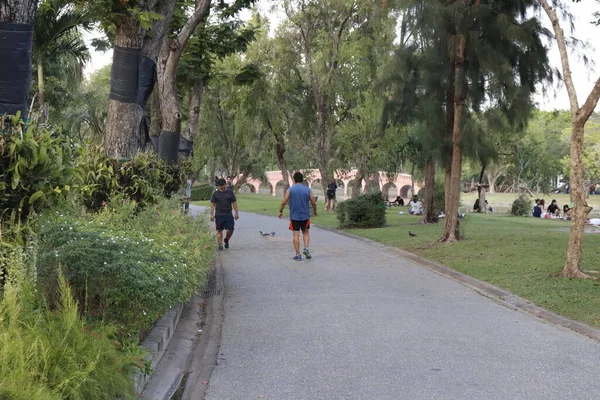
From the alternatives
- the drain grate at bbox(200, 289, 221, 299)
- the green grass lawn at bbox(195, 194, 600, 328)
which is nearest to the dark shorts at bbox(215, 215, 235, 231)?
the green grass lawn at bbox(195, 194, 600, 328)

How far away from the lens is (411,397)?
469cm

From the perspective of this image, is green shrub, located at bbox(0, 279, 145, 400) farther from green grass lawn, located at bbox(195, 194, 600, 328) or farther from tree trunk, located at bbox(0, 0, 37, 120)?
green grass lawn, located at bbox(195, 194, 600, 328)

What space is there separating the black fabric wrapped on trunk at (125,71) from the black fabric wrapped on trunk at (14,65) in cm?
418

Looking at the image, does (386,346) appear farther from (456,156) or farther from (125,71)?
(456,156)

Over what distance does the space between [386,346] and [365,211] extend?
16.9 m

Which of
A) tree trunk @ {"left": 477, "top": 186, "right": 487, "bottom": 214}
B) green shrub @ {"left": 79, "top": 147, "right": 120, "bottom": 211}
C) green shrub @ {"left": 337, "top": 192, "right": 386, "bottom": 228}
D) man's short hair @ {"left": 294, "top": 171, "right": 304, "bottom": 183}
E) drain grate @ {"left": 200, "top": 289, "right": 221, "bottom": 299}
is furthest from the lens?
tree trunk @ {"left": 477, "top": 186, "right": 487, "bottom": 214}

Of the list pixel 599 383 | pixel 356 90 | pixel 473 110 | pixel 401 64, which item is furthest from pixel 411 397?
pixel 356 90

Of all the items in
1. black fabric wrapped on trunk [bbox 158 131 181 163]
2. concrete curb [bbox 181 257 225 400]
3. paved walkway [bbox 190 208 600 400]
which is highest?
black fabric wrapped on trunk [bbox 158 131 181 163]

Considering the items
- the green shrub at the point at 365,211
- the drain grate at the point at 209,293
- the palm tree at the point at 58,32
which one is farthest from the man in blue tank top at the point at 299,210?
the green shrub at the point at 365,211

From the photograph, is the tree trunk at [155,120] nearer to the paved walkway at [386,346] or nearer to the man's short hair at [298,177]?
the man's short hair at [298,177]

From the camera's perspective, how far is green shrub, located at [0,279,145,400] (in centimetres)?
323

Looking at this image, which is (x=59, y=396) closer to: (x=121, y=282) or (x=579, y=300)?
(x=121, y=282)

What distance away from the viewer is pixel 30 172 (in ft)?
14.0

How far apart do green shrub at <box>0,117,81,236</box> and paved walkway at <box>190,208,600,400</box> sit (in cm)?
190
